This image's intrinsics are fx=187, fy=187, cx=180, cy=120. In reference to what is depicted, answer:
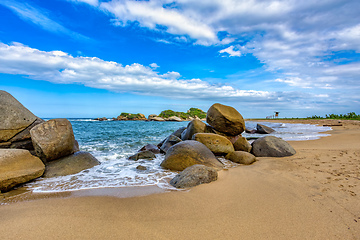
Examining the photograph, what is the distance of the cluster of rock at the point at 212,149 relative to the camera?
14.7 ft

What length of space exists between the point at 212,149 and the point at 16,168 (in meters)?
5.94

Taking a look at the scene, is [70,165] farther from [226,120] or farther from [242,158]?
[226,120]

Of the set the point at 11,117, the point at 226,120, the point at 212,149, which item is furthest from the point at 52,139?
the point at 226,120

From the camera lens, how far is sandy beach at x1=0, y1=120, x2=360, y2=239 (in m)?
2.33

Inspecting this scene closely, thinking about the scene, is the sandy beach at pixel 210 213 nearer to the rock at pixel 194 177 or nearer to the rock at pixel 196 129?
the rock at pixel 194 177

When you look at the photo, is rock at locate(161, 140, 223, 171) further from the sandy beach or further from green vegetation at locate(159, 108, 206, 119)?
green vegetation at locate(159, 108, 206, 119)

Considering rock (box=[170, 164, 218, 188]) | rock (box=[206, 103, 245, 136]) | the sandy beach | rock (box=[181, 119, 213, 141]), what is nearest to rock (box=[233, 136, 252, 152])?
rock (box=[206, 103, 245, 136])

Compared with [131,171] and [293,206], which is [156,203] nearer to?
[293,206]

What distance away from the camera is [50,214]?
2871 millimetres

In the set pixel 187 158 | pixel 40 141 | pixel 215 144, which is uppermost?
pixel 40 141

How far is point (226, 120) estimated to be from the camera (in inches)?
361

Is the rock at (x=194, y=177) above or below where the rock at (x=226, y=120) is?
below

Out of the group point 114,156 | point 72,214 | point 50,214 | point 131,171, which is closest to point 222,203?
point 72,214

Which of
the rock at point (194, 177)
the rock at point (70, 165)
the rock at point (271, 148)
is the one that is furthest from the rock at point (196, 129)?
the rock at point (194, 177)
